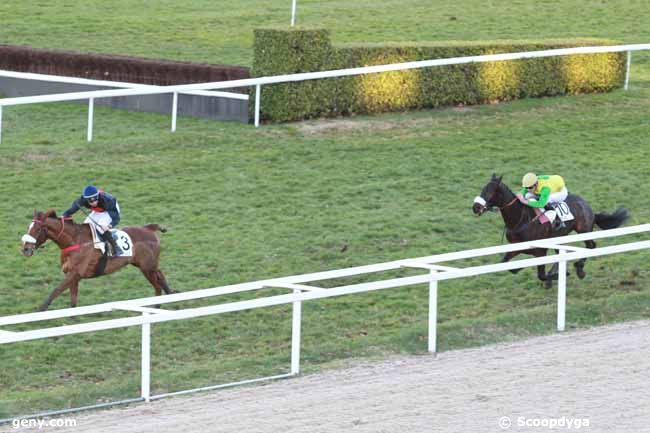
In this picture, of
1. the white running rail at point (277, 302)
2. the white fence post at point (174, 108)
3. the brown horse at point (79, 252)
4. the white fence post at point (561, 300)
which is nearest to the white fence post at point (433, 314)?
the white running rail at point (277, 302)

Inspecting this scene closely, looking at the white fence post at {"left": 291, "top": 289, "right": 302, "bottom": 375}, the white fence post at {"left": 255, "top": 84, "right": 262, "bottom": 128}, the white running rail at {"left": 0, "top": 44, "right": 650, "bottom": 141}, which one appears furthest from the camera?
the white fence post at {"left": 255, "top": 84, "right": 262, "bottom": 128}

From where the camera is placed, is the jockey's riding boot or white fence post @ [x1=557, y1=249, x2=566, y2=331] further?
the jockey's riding boot

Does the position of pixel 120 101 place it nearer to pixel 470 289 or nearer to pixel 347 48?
pixel 347 48

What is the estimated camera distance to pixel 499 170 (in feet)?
48.4

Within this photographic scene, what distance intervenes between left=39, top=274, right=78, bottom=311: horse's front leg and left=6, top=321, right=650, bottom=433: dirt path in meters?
2.38

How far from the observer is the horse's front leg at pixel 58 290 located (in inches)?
408

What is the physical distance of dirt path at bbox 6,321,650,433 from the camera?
7648 mm

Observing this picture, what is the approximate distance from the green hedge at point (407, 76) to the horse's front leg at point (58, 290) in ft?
19.3

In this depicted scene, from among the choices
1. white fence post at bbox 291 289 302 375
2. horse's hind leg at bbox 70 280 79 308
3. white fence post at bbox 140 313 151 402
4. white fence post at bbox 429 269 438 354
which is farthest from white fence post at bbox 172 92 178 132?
white fence post at bbox 140 313 151 402

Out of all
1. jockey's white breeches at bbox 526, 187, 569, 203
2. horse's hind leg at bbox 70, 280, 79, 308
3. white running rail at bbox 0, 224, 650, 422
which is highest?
jockey's white breeches at bbox 526, 187, 569, 203

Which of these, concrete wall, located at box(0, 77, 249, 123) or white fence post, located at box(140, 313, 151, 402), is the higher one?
concrete wall, located at box(0, 77, 249, 123)

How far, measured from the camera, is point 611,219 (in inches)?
479

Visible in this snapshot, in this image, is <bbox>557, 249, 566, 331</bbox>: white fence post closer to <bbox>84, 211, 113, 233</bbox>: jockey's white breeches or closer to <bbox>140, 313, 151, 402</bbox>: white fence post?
<bbox>140, 313, 151, 402</bbox>: white fence post

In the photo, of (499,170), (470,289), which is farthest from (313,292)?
(499,170)
